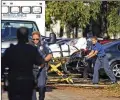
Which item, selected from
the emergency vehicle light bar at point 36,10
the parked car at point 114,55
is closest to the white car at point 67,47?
the parked car at point 114,55

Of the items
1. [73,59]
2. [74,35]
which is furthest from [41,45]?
[74,35]

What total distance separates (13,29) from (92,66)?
3774 mm

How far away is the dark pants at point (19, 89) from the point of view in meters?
7.59

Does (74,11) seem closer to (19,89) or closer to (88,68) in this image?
(88,68)

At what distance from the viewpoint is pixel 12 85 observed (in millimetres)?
7625

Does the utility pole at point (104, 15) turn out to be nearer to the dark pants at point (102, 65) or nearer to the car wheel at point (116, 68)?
the car wheel at point (116, 68)

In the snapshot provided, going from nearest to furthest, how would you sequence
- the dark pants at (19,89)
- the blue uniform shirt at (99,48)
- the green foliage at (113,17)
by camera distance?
the dark pants at (19,89) < the blue uniform shirt at (99,48) < the green foliage at (113,17)

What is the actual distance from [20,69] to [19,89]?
0.31 metres

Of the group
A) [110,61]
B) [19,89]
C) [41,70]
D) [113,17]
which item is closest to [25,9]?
[110,61]

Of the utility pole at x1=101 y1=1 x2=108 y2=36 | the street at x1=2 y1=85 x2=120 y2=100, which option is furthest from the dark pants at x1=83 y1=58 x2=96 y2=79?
the utility pole at x1=101 y1=1 x2=108 y2=36

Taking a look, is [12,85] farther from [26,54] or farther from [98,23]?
[98,23]

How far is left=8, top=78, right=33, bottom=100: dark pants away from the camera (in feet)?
24.9

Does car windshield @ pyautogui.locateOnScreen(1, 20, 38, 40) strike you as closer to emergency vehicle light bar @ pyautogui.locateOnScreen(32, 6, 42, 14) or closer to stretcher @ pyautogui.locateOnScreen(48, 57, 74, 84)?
stretcher @ pyautogui.locateOnScreen(48, 57, 74, 84)

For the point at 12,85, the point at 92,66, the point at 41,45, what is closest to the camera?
the point at 12,85
